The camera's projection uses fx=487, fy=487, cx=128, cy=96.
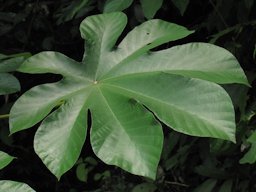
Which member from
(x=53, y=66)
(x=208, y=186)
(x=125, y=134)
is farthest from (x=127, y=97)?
(x=208, y=186)

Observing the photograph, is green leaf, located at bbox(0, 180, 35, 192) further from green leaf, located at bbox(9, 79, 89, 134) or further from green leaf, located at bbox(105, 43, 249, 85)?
green leaf, located at bbox(105, 43, 249, 85)

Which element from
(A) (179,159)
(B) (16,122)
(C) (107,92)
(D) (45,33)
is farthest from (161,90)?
(D) (45,33)

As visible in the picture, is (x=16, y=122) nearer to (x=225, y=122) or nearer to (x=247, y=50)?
(x=225, y=122)

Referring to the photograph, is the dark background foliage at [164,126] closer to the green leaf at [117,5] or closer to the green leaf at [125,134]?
the green leaf at [117,5]

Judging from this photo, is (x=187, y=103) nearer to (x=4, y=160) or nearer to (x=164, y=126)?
(x=4, y=160)

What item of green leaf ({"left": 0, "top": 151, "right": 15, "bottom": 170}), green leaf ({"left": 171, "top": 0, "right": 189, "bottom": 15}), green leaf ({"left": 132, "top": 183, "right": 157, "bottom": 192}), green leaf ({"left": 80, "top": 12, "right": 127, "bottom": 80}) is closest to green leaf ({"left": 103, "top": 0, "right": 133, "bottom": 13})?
green leaf ({"left": 171, "top": 0, "right": 189, "bottom": 15})

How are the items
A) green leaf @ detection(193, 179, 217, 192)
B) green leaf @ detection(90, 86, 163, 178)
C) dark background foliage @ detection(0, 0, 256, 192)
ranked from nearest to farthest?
1. green leaf @ detection(90, 86, 163, 178)
2. dark background foliage @ detection(0, 0, 256, 192)
3. green leaf @ detection(193, 179, 217, 192)

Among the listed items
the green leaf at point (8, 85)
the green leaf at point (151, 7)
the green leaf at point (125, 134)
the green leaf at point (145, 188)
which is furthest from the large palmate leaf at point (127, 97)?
the green leaf at point (145, 188)
